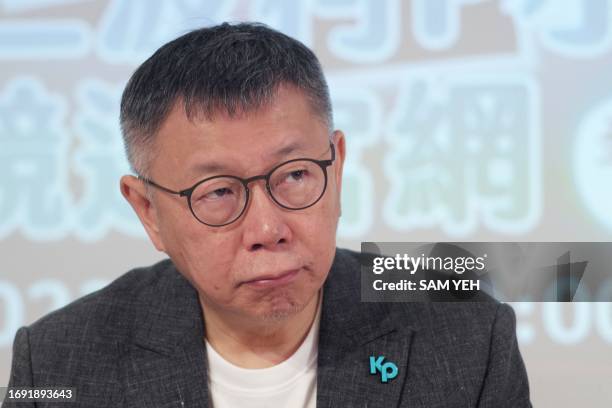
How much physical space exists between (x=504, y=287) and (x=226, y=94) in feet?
3.75

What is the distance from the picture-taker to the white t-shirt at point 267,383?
152 cm

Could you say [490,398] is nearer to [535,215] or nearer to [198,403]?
[198,403]

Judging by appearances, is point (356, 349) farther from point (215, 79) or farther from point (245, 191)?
point (215, 79)

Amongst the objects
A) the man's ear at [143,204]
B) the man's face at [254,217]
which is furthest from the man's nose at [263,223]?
the man's ear at [143,204]

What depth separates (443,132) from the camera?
224cm

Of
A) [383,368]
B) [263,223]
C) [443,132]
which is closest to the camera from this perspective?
[263,223]

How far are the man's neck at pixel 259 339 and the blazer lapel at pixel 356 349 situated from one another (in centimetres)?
5

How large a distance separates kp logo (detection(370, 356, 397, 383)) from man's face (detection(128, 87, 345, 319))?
0.79ft

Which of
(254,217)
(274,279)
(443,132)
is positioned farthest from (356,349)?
(443,132)

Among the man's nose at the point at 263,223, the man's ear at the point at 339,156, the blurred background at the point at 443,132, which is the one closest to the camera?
the man's nose at the point at 263,223

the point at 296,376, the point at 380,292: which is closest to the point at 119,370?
the point at 296,376

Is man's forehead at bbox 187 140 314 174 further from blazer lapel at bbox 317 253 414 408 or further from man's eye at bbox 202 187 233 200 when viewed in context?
blazer lapel at bbox 317 253 414 408

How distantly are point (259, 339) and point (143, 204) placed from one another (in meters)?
0.38

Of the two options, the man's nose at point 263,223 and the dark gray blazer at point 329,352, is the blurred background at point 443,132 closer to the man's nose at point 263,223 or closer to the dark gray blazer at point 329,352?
the dark gray blazer at point 329,352
